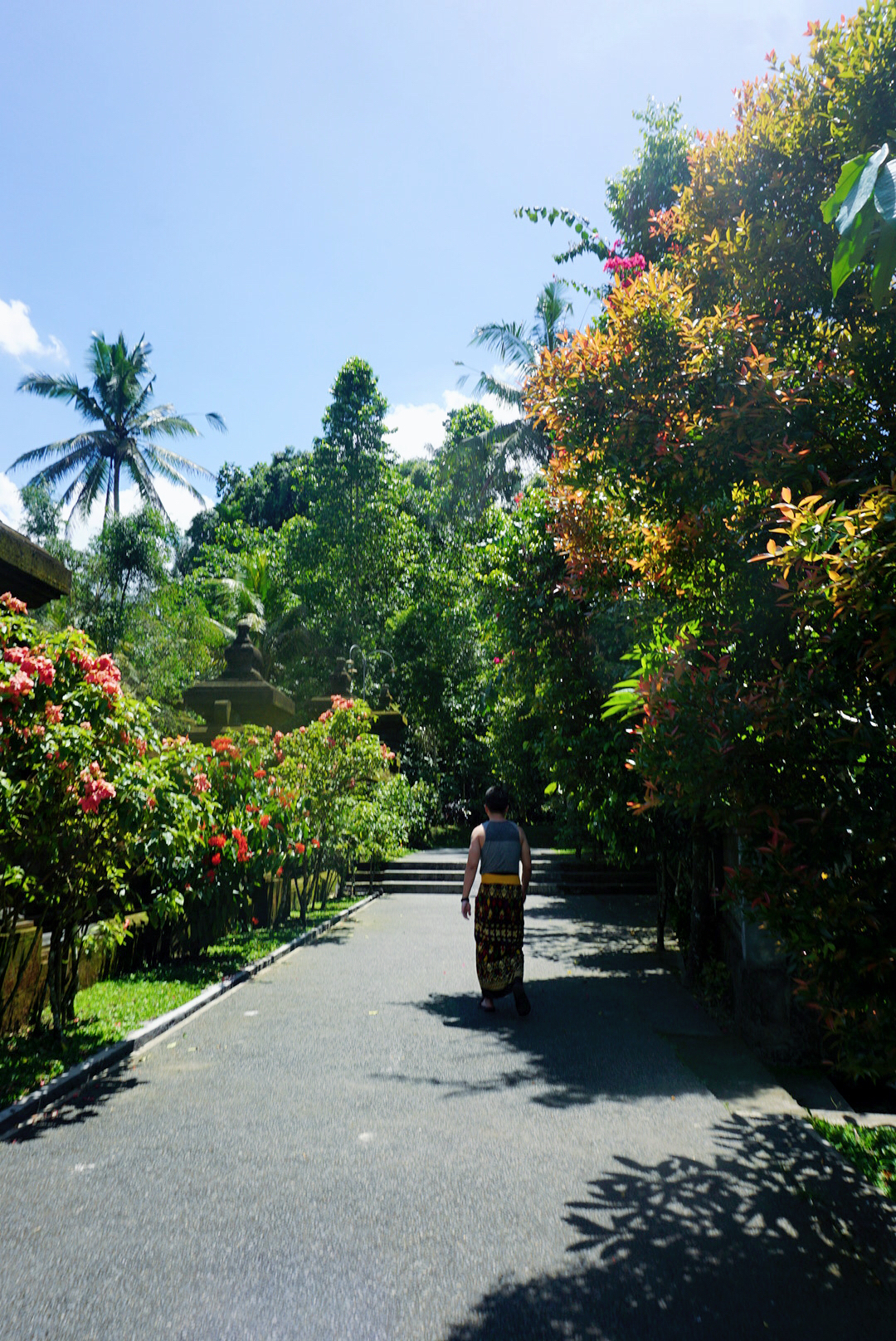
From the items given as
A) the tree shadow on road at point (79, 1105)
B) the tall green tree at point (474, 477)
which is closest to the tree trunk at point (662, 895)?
the tree shadow on road at point (79, 1105)

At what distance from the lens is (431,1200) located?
4051mm

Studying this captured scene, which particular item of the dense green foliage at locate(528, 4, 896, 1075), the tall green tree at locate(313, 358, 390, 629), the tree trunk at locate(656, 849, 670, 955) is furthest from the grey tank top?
the tall green tree at locate(313, 358, 390, 629)

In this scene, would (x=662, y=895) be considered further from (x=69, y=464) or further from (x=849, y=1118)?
(x=69, y=464)

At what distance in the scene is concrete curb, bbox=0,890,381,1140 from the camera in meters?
A: 5.08

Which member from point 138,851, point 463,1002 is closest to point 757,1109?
point 463,1002

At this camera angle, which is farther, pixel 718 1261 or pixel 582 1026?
pixel 582 1026

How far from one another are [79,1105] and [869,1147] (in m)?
4.44

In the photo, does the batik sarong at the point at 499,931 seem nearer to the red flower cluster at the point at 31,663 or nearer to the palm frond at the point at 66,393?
the red flower cluster at the point at 31,663

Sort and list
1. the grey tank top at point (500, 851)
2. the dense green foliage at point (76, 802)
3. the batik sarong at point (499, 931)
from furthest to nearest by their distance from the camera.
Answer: the grey tank top at point (500, 851)
the batik sarong at point (499, 931)
the dense green foliage at point (76, 802)

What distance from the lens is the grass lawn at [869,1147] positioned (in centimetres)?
451

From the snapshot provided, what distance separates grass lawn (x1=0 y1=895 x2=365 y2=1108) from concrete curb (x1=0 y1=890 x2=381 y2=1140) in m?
0.08

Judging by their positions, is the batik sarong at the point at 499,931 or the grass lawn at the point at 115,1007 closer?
the grass lawn at the point at 115,1007

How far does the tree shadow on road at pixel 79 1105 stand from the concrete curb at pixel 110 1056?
3cm

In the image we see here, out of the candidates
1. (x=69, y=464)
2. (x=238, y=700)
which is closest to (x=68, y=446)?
(x=69, y=464)
